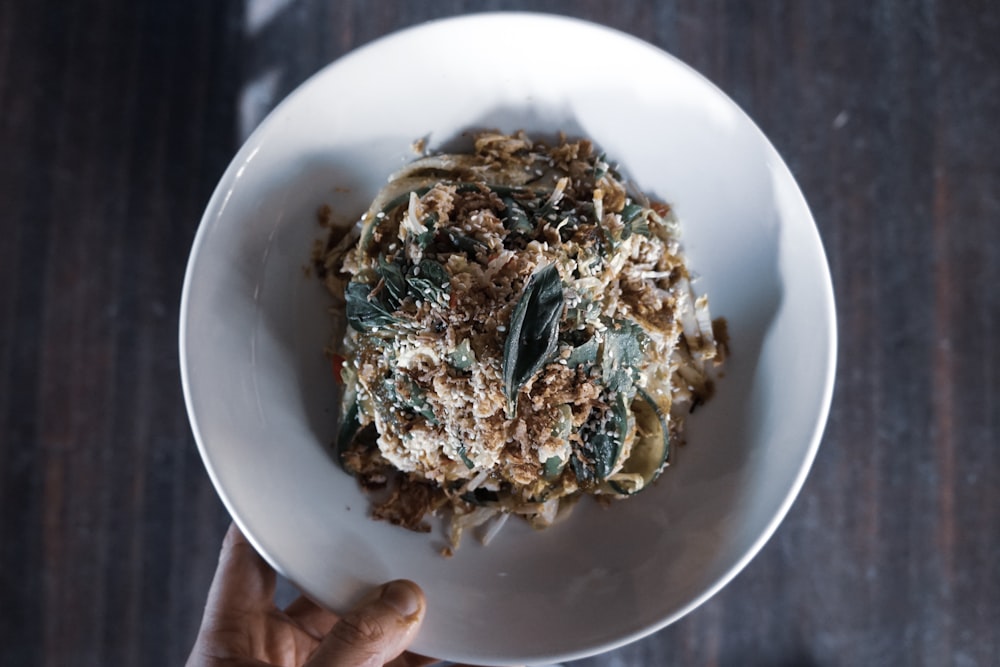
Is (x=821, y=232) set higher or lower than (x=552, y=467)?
higher

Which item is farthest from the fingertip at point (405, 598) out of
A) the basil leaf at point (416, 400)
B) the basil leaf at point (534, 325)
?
the basil leaf at point (534, 325)

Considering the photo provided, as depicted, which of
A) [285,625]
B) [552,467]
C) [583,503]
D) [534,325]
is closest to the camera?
[534,325]

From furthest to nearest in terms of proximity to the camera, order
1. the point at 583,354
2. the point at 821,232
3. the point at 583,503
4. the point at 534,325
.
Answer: the point at 821,232, the point at 583,503, the point at 583,354, the point at 534,325

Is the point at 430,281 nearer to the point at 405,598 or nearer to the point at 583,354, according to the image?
the point at 583,354

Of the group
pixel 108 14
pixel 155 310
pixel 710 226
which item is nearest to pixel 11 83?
pixel 108 14

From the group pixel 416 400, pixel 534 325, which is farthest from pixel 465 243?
pixel 416 400

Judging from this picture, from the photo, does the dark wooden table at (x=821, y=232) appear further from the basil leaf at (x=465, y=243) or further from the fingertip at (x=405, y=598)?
the basil leaf at (x=465, y=243)
